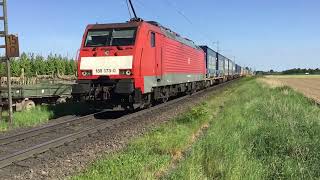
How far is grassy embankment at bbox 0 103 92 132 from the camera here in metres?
15.1

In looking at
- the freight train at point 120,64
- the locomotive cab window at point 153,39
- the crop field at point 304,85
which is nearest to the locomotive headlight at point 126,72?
the freight train at point 120,64

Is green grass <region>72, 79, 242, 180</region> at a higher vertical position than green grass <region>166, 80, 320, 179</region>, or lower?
lower

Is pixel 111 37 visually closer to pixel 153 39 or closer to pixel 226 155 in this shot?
pixel 153 39

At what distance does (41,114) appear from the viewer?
16.9 metres

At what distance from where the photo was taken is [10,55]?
15.2m

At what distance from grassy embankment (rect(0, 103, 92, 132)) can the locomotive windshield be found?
2.89 metres

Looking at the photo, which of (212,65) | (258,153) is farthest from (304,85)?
(258,153)

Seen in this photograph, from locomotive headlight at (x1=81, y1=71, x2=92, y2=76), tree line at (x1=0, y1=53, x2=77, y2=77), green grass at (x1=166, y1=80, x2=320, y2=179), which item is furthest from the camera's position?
tree line at (x1=0, y1=53, x2=77, y2=77)

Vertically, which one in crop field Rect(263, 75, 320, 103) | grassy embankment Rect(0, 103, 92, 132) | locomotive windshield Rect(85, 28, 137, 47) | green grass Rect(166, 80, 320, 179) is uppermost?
locomotive windshield Rect(85, 28, 137, 47)

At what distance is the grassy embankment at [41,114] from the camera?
49.5ft

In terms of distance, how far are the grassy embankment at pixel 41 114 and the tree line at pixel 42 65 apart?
3221cm

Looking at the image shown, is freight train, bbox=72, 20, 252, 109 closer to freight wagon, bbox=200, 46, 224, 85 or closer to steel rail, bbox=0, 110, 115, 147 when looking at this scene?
steel rail, bbox=0, 110, 115, 147

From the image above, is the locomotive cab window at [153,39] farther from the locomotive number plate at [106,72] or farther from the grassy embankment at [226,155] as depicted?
the grassy embankment at [226,155]

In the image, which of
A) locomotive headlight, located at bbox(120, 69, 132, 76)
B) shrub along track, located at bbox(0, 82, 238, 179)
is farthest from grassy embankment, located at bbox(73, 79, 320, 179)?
locomotive headlight, located at bbox(120, 69, 132, 76)
